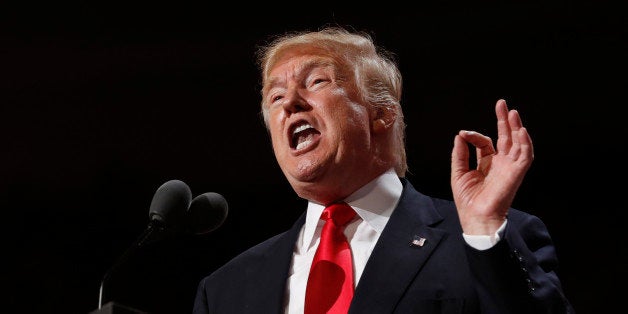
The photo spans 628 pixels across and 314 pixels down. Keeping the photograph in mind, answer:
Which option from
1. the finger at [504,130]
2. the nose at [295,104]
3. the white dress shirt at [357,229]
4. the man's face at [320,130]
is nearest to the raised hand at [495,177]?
the finger at [504,130]

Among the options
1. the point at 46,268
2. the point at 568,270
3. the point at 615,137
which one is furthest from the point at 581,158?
the point at 46,268

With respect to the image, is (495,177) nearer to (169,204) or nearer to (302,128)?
(302,128)

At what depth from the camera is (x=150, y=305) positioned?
4461 mm

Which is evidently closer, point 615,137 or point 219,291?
point 219,291

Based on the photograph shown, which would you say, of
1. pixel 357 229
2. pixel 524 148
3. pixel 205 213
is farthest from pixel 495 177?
pixel 205 213

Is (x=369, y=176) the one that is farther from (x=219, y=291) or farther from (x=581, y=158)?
(x=581, y=158)

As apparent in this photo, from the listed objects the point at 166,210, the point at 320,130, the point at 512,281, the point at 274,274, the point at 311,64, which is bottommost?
the point at 274,274

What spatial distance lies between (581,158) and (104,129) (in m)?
2.48

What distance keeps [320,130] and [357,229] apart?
1.01 feet

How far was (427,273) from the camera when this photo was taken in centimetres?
209

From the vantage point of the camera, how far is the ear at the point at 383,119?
256 cm

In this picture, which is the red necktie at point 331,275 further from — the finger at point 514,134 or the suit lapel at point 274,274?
the finger at point 514,134

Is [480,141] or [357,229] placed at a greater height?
[480,141]

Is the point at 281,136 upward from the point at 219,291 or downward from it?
upward
